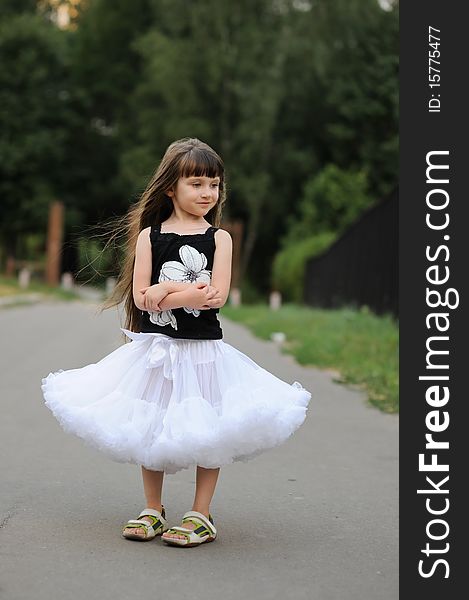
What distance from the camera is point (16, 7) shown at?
182 ft

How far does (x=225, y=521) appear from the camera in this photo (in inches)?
195

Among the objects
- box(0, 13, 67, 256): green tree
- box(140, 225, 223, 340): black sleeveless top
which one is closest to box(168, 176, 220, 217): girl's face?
box(140, 225, 223, 340): black sleeveless top

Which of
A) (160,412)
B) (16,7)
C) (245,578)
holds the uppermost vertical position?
(16,7)

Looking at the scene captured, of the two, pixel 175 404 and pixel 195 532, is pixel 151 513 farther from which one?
pixel 175 404

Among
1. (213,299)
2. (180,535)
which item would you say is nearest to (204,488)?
(180,535)

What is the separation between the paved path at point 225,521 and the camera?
3.86m

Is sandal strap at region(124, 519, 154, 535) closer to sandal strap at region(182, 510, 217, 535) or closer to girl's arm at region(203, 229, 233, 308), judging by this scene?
sandal strap at region(182, 510, 217, 535)

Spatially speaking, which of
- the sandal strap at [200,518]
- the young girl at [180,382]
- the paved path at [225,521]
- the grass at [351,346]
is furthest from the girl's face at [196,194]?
the grass at [351,346]

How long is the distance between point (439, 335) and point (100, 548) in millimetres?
1764

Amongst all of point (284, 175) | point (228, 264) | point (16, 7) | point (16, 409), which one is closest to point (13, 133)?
point (16, 7)

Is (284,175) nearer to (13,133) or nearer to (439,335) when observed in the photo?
(13,133)

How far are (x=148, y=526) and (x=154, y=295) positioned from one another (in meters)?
0.92

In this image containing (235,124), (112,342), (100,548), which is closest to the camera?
(100,548)

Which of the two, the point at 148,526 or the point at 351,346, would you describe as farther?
the point at 351,346
